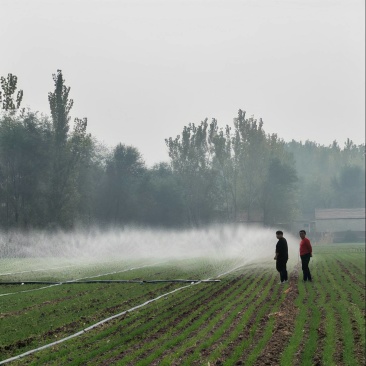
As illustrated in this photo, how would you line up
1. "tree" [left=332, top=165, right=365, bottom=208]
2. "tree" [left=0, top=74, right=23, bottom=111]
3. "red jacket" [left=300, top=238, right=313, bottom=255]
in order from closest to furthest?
"tree" [left=0, top=74, right=23, bottom=111]
"red jacket" [left=300, top=238, right=313, bottom=255]
"tree" [left=332, top=165, right=365, bottom=208]

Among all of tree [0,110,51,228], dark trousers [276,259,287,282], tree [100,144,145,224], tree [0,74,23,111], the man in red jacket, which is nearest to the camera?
tree [0,74,23,111]

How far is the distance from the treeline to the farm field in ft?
49.7

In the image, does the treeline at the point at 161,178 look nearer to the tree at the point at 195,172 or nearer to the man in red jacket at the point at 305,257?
the tree at the point at 195,172

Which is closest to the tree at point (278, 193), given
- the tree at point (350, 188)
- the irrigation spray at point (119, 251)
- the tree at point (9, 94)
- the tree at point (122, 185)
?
the irrigation spray at point (119, 251)

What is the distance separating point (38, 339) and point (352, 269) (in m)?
Answer: 26.7

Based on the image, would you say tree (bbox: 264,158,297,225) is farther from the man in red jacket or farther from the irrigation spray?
the man in red jacket

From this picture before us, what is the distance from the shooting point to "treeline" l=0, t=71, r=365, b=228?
4094 centimetres

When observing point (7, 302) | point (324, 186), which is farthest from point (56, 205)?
point (324, 186)

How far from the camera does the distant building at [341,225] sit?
398 feet

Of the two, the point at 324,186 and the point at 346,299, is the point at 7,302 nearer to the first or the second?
the point at 346,299

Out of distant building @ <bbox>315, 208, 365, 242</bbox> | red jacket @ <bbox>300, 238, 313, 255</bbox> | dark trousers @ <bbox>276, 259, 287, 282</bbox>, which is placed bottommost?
distant building @ <bbox>315, 208, 365, 242</bbox>

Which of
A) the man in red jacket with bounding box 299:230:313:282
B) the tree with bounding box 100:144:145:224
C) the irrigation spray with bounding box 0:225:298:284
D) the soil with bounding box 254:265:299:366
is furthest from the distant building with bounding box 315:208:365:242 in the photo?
the soil with bounding box 254:265:299:366

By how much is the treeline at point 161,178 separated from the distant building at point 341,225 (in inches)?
564

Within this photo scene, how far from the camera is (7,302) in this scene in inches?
789
